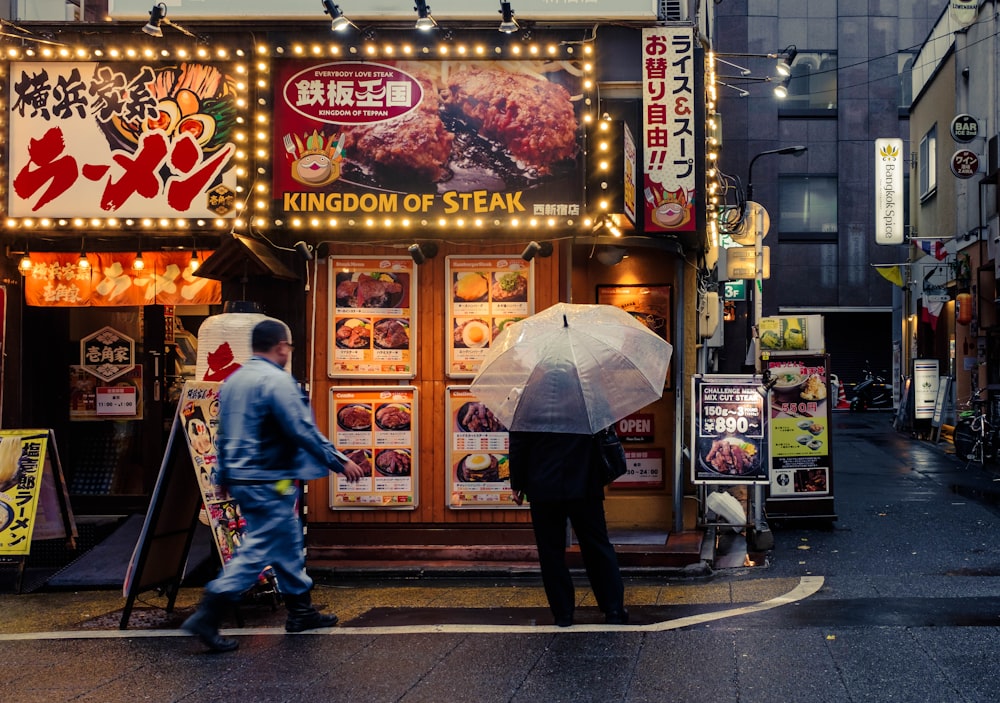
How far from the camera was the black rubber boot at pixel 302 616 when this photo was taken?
6.98m

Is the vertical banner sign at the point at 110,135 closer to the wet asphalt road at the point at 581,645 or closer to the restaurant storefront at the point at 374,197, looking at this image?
the restaurant storefront at the point at 374,197

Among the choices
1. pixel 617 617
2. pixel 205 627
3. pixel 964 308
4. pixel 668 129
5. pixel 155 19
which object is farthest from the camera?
pixel 964 308

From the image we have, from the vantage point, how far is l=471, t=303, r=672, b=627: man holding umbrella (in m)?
7.03

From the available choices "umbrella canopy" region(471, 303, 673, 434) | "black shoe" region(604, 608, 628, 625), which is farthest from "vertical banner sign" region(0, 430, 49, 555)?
"black shoe" region(604, 608, 628, 625)

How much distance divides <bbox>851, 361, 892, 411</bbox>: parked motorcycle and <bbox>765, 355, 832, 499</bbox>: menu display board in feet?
87.3

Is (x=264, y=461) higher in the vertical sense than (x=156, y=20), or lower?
lower

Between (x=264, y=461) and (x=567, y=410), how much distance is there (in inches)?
77.0

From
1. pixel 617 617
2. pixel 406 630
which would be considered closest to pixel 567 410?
pixel 617 617

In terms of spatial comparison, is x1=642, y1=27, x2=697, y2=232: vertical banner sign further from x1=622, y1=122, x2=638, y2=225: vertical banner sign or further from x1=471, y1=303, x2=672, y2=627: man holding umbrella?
x1=471, y1=303, x2=672, y2=627: man holding umbrella

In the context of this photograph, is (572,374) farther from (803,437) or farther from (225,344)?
(803,437)

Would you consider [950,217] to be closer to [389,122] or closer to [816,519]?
[816,519]

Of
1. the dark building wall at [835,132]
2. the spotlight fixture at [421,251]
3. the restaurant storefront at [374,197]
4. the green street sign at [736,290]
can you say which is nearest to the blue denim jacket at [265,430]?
the restaurant storefront at [374,197]

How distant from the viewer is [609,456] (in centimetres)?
728

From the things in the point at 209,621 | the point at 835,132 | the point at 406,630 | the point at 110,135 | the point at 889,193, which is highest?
the point at 835,132
